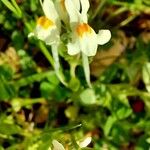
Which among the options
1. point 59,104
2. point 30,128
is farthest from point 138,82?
point 30,128

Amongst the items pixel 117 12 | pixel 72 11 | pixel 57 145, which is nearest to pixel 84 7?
pixel 72 11

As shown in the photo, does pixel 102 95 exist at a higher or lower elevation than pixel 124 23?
lower

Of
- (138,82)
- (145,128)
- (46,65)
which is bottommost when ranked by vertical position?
(145,128)

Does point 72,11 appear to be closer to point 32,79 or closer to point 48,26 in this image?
point 48,26

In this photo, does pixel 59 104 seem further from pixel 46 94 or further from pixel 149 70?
pixel 149 70

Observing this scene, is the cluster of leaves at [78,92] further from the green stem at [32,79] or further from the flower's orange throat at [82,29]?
the flower's orange throat at [82,29]

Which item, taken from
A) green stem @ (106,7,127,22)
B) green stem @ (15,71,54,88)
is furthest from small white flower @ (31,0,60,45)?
green stem @ (106,7,127,22)
